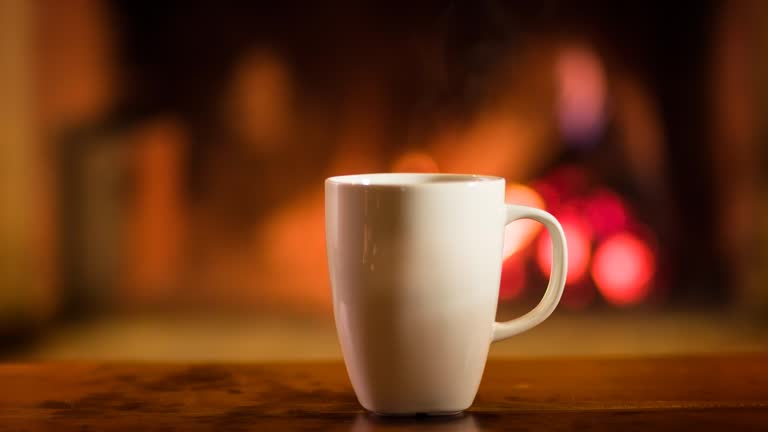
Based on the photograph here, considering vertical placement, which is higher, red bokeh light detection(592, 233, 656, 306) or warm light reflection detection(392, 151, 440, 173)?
warm light reflection detection(392, 151, 440, 173)

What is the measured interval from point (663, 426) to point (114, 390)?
0.99 ft

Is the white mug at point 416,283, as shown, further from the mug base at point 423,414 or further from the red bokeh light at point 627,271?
the red bokeh light at point 627,271

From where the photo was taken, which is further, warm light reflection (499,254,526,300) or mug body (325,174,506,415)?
warm light reflection (499,254,526,300)

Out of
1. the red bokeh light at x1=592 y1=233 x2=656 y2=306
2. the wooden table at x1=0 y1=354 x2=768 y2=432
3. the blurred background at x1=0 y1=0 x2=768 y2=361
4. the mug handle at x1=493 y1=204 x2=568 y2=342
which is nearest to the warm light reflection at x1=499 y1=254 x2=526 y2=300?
the blurred background at x1=0 y1=0 x2=768 y2=361

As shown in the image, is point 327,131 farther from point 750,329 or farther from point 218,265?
point 750,329

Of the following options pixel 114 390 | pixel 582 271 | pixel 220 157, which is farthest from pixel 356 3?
pixel 114 390

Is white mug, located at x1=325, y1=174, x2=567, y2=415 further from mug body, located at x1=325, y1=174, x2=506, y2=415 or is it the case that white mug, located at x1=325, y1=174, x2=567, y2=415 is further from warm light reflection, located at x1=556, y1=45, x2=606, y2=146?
warm light reflection, located at x1=556, y1=45, x2=606, y2=146

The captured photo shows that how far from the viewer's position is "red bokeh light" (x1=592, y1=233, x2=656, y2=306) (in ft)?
4.75

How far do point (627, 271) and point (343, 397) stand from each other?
3.26ft

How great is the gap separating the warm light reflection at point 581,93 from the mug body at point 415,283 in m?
0.97

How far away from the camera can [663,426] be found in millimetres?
469

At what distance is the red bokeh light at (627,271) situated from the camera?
1446 millimetres

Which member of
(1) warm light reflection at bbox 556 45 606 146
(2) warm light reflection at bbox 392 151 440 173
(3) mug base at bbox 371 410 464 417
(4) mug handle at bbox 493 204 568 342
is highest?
(1) warm light reflection at bbox 556 45 606 146

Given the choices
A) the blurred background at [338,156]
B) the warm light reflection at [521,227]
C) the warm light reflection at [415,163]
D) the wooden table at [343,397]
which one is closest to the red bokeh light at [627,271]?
the blurred background at [338,156]
